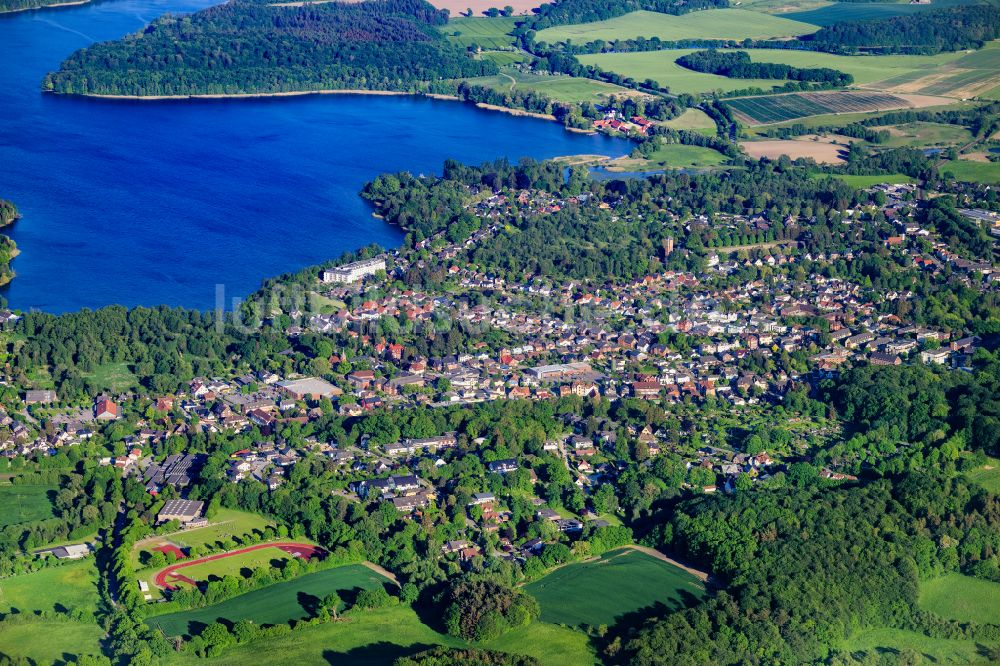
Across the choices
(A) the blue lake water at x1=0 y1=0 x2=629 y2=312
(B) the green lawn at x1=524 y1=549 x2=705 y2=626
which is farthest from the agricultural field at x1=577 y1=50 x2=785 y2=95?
(B) the green lawn at x1=524 y1=549 x2=705 y2=626

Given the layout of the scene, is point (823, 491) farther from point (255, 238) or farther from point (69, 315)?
point (255, 238)

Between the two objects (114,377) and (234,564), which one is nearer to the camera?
(234,564)

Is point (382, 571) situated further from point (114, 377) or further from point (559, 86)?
point (559, 86)

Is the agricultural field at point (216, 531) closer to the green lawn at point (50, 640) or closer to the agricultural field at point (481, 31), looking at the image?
the green lawn at point (50, 640)

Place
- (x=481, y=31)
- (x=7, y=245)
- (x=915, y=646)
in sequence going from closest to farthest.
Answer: (x=915, y=646), (x=7, y=245), (x=481, y=31)

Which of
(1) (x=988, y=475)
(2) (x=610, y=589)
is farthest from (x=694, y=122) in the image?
(2) (x=610, y=589)

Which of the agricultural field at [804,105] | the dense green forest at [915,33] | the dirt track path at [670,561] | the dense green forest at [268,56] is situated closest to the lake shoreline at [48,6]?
the dense green forest at [268,56]
